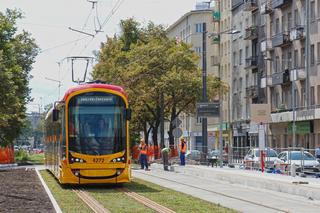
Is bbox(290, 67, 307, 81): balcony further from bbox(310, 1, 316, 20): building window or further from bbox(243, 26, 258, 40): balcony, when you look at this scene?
bbox(243, 26, 258, 40): balcony

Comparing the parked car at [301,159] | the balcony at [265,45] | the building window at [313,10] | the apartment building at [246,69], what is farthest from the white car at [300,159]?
the balcony at [265,45]

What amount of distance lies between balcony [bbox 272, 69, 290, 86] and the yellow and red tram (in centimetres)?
3968

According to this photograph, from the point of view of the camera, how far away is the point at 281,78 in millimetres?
65688

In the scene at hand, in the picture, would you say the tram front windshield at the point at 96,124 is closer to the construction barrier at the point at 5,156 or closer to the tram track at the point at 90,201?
the tram track at the point at 90,201

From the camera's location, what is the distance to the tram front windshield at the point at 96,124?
25406 mm

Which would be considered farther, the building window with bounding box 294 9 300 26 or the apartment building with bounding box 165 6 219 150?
the apartment building with bounding box 165 6 219 150

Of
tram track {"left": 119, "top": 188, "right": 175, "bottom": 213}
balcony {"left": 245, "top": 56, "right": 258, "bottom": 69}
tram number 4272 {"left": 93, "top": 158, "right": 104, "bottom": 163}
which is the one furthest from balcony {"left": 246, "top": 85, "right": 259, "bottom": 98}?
tram track {"left": 119, "top": 188, "right": 175, "bottom": 213}

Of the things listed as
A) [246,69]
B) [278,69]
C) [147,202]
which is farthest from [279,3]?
[147,202]

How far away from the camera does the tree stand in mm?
49875

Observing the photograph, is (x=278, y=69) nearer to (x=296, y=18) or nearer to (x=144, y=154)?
(x=296, y=18)

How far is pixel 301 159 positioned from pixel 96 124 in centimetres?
988

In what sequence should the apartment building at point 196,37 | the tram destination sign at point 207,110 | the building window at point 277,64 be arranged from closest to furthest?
the tram destination sign at point 207,110 < the building window at point 277,64 < the apartment building at point 196,37

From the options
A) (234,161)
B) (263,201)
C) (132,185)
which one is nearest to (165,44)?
(234,161)

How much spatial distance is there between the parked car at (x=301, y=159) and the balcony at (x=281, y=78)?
32126 millimetres
